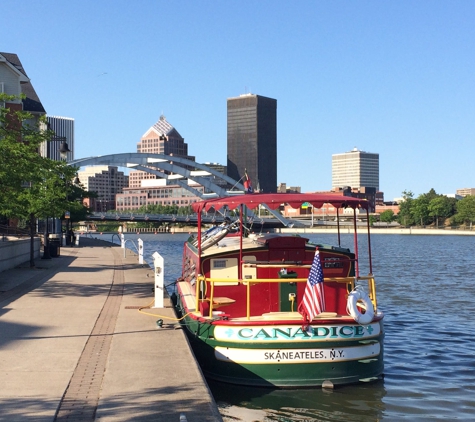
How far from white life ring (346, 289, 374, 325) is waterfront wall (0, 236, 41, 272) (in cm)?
1678

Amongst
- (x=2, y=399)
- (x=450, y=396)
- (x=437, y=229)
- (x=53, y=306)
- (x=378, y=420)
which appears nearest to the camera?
(x=2, y=399)

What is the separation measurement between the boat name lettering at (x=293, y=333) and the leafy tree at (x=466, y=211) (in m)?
158

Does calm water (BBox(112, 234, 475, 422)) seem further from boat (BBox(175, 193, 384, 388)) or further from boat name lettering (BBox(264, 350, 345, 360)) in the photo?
boat name lettering (BBox(264, 350, 345, 360))

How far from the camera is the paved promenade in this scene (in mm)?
8133

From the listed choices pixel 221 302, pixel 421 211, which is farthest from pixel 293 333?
pixel 421 211

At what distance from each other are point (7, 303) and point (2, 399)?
8.73m

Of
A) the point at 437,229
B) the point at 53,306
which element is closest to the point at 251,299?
the point at 53,306

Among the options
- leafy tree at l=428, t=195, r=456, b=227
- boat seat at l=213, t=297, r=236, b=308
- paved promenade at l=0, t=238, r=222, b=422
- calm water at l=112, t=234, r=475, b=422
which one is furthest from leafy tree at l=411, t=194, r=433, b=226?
boat seat at l=213, t=297, r=236, b=308

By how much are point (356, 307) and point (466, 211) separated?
525 feet

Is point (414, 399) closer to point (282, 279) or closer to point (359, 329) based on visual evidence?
point (359, 329)

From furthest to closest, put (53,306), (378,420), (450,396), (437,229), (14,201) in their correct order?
1. (437,229)
2. (14,201)
3. (53,306)
4. (450,396)
5. (378,420)

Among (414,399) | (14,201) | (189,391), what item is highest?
(14,201)

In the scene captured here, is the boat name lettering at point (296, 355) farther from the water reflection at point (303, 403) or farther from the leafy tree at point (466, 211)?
the leafy tree at point (466, 211)

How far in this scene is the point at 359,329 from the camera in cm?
1208
